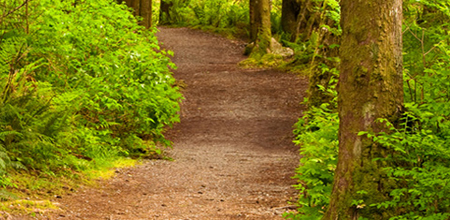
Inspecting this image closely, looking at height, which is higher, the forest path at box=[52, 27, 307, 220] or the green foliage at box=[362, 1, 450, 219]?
the green foliage at box=[362, 1, 450, 219]

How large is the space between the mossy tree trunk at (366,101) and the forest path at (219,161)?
1947 millimetres

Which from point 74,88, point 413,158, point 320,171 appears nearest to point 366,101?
point 413,158

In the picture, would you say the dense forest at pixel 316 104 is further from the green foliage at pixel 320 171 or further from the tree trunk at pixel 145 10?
the tree trunk at pixel 145 10

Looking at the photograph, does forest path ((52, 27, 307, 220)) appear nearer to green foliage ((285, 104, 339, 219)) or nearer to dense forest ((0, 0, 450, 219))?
dense forest ((0, 0, 450, 219))

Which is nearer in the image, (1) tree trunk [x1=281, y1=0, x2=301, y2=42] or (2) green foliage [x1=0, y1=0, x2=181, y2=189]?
(2) green foliage [x1=0, y1=0, x2=181, y2=189]

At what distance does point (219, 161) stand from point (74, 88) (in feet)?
9.07

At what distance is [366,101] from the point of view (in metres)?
4.07

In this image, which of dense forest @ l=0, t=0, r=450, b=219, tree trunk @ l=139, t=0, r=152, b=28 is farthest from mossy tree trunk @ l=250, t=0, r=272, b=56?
dense forest @ l=0, t=0, r=450, b=219

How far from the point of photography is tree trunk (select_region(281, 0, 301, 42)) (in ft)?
77.4

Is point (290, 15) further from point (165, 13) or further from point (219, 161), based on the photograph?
point (219, 161)

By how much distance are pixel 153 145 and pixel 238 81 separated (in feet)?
24.2

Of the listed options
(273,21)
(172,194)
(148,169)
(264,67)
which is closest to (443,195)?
(172,194)

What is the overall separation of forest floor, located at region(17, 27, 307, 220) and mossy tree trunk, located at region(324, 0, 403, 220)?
1950 millimetres

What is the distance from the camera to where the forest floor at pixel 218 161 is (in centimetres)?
626
